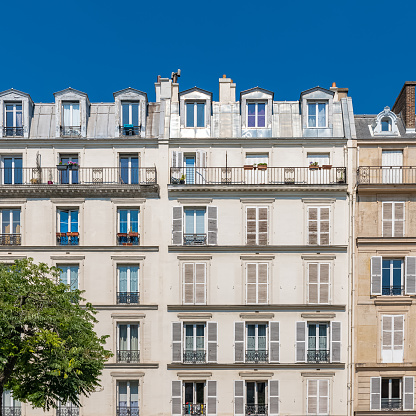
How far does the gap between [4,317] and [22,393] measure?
492 cm

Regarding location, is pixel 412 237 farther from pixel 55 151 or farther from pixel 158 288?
pixel 55 151

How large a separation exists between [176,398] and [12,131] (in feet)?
64.8

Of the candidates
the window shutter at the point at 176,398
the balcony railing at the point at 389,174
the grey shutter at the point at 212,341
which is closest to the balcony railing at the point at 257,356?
the grey shutter at the point at 212,341

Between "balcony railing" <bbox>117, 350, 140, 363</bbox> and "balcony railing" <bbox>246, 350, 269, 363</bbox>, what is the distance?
6.73 m

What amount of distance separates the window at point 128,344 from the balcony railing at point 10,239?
8174mm

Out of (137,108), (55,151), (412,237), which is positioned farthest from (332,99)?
(55,151)

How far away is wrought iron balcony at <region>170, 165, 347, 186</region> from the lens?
3438 centimetres

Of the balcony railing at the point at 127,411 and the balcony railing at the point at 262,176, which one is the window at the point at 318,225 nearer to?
the balcony railing at the point at 262,176

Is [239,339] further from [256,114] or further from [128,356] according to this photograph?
[256,114]

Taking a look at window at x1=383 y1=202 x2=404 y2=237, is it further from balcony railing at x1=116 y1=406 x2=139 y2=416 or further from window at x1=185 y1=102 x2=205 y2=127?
balcony railing at x1=116 y1=406 x2=139 y2=416

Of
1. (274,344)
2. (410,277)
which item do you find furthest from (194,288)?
(410,277)

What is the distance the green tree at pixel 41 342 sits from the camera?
24.6 metres

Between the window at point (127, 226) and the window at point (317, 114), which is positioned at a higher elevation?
the window at point (317, 114)

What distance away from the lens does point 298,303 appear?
3344 centimetres
